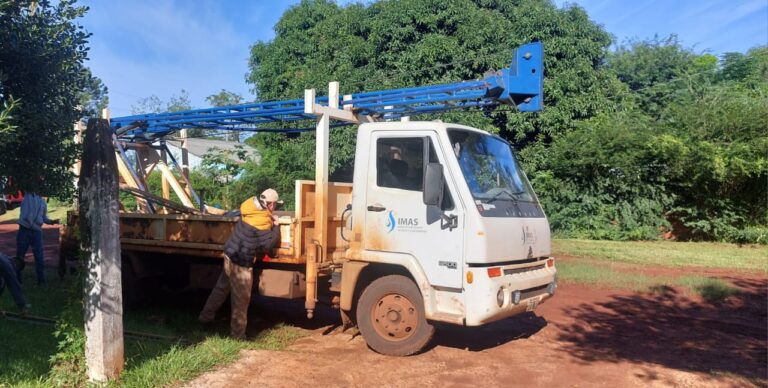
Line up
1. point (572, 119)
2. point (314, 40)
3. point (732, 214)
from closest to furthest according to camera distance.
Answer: point (732, 214)
point (572, 119)
point (314, 40)

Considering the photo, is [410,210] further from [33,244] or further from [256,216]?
[33,244]

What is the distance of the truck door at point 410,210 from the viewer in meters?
5.79

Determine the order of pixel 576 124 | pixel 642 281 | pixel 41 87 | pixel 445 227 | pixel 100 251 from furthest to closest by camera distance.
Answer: pixel 576 124
pixel 642 281
pixel 445 227
pixel 100 251
pixel 41 87

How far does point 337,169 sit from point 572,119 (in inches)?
279

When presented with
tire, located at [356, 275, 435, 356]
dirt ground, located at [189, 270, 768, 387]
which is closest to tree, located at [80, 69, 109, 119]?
dirt ground, located at [189, 270, 768, 387]

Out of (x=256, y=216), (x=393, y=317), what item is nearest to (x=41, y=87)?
(x=256, y=216)

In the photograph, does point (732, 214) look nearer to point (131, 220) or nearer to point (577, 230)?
point (577, 230)

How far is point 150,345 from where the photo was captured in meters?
6.02

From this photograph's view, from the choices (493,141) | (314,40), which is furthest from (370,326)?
(314,40)

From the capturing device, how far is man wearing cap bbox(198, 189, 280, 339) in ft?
21.3

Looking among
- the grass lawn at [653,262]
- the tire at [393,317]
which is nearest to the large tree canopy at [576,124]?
the grass lawn at [653,262]

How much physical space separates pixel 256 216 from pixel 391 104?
2.05m

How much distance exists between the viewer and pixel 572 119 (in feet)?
58.5

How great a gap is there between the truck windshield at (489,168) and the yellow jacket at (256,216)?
216 cm
